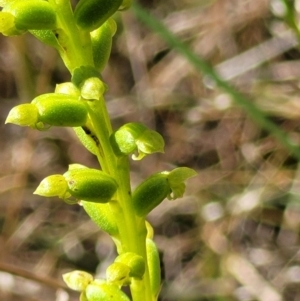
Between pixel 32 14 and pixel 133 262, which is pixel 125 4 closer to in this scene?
pixel 32 14

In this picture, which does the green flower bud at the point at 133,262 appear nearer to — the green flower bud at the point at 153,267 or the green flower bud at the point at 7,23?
the green flower bud at the point at 153,267

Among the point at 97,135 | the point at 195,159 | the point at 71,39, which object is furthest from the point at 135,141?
the point at 195,159

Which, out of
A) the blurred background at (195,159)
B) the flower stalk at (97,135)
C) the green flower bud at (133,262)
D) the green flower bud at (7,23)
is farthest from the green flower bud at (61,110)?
the blurred background at (195,159)

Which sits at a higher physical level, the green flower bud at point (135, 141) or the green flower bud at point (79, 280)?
the green flower bud at point (135, 141)

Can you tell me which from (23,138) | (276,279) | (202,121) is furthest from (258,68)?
(23,138)

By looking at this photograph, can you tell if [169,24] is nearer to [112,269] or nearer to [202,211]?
[202,211]

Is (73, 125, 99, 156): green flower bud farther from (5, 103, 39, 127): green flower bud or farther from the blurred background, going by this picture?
the blurred background

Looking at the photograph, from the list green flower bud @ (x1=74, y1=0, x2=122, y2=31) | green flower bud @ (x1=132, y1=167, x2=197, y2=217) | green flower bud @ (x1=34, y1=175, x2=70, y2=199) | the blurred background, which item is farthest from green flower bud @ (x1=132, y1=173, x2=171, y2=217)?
the blurred background
